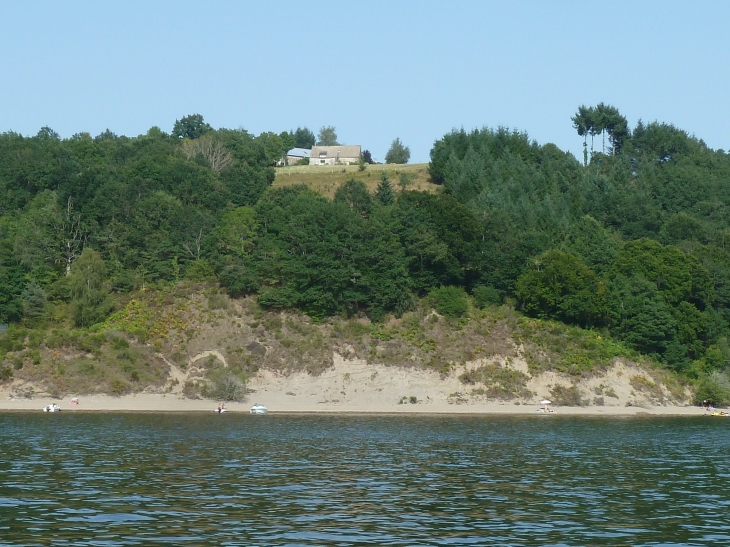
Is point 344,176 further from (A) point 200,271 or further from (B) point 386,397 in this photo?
(B) point 386,397

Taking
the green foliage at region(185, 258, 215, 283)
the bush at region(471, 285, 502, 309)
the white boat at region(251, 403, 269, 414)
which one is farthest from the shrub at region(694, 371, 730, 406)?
the green foliage at region(185, 258, 215, 283)

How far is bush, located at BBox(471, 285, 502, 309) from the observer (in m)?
108

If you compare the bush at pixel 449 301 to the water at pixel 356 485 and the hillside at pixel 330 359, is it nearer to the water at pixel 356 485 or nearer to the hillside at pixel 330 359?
the hillside at pixel 330 359

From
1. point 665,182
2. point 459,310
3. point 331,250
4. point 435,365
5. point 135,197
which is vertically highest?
point 665,182

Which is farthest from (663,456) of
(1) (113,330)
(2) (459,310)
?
(1) (113,330)

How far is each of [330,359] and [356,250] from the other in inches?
559

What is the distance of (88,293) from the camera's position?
337 ft

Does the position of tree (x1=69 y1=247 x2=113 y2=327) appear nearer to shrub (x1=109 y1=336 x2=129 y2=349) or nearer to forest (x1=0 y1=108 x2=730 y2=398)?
forest (x1=0 y1=108 x2=730 y2=398)

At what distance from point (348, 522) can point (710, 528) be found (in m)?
13.1

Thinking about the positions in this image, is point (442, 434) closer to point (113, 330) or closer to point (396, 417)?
point (396, 417)

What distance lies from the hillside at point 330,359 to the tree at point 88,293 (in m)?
1.87

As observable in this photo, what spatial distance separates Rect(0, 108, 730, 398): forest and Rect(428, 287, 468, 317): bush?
23cm

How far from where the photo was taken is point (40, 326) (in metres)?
102

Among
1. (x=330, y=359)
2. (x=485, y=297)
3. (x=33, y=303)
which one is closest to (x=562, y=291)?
(x=485, y=297)
